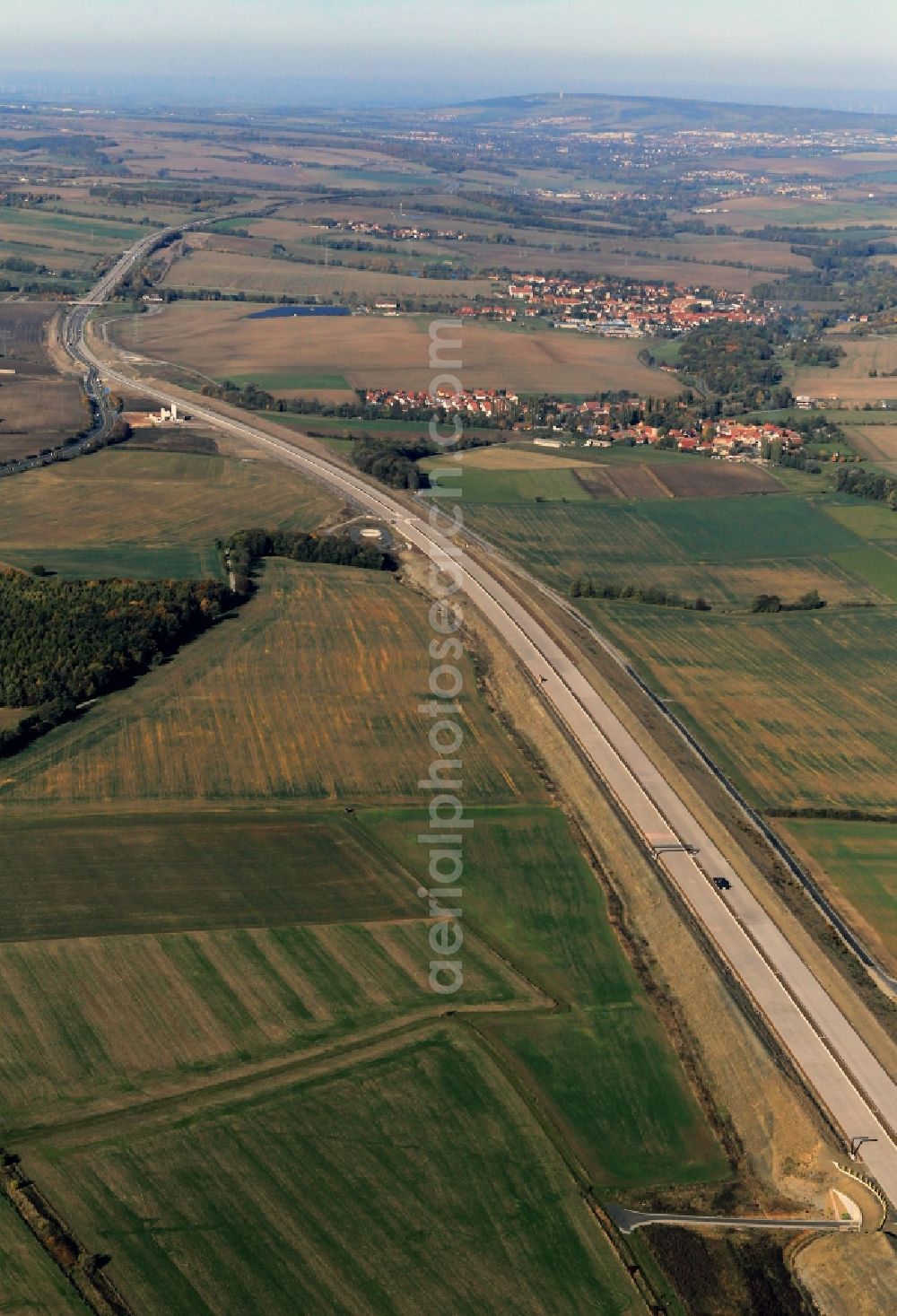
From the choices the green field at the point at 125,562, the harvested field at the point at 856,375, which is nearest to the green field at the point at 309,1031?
the green field at the point at 125,562

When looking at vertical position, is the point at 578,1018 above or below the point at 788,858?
below

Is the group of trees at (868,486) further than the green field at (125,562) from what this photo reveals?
Yes

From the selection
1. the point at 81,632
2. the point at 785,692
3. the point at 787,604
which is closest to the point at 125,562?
the point at 81,632

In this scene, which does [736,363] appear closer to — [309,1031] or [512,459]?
[512,459]

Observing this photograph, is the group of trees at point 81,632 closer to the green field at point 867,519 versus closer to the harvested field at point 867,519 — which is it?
the harvested field at point 867,519

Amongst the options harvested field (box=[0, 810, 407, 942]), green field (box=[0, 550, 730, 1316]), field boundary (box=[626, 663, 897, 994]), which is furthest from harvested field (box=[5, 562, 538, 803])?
field boundary (box=[626, 663, 897, 994])

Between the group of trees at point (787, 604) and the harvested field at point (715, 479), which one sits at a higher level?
the harvested field at point (715, 479)

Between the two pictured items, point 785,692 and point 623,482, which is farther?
point 623,482
